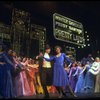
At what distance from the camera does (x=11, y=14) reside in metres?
9.68

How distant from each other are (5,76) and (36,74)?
1.10 metres

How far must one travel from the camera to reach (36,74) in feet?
32.7

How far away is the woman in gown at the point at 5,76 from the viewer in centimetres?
913

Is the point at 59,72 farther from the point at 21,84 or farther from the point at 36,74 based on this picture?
the point at 21,84

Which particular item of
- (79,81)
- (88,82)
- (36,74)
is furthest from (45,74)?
(88,82)

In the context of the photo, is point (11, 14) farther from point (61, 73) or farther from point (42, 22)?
point (61, 73)

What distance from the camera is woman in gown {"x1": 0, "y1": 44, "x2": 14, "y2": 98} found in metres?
9.13

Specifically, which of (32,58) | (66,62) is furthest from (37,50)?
(66,62)

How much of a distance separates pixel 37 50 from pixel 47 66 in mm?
618

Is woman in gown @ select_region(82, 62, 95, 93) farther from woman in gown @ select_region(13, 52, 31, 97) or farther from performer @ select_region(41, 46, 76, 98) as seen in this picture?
woman in gown @ select_region(13, 52, 31, 97)

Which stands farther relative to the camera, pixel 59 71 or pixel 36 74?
pixel 36 74

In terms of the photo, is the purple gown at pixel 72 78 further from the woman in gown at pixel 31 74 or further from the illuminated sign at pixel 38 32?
the illuminated sign at pixel 38 32

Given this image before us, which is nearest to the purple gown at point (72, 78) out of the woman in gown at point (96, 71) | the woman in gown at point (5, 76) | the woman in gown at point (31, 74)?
the woman in gown at point (96, 71)

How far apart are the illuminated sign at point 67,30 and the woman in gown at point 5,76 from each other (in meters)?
2.08
